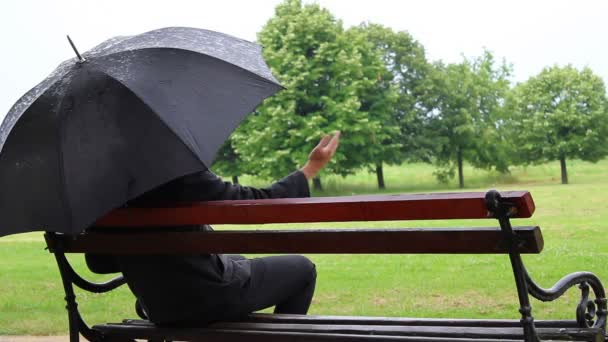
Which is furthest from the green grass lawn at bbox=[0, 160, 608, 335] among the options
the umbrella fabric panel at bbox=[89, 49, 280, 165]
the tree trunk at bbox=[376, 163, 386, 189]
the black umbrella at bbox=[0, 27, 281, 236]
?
the tree trunk at bbox=[376, 163, 386, 189]

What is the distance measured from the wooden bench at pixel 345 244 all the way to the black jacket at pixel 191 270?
8 centimetres

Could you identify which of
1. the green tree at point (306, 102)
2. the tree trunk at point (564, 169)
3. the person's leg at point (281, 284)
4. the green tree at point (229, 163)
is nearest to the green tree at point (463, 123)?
the tree trunk at point (564, 169)

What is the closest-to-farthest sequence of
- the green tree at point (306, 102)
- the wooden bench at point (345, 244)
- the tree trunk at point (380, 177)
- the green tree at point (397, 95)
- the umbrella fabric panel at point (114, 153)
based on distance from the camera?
the wooden bench at point (345, 244) < the umbrella fabric panel at point (114, 153) < the green tree at point (306, 102) < the tree trunk at point (380, 177) < the green tree at point (397, 95)

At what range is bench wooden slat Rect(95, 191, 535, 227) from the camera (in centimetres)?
285

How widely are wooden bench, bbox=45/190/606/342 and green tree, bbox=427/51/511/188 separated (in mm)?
66170

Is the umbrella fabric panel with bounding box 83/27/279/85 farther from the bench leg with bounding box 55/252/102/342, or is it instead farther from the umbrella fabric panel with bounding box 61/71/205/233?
A: the bench leg with bounding box 55/252/102/342

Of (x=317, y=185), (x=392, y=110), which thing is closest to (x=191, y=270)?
(x=317, y=185)

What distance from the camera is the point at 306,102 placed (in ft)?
210

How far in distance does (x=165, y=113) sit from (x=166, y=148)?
0.45 feet

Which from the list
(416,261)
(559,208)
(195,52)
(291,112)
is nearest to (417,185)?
(291,112)

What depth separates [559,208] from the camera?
89.5 ft

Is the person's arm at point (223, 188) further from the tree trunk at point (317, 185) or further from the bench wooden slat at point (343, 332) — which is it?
the tree trunk at point (317, 185)

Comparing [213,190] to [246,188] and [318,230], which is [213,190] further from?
[318,230]

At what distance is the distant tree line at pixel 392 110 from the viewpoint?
62.2 m
